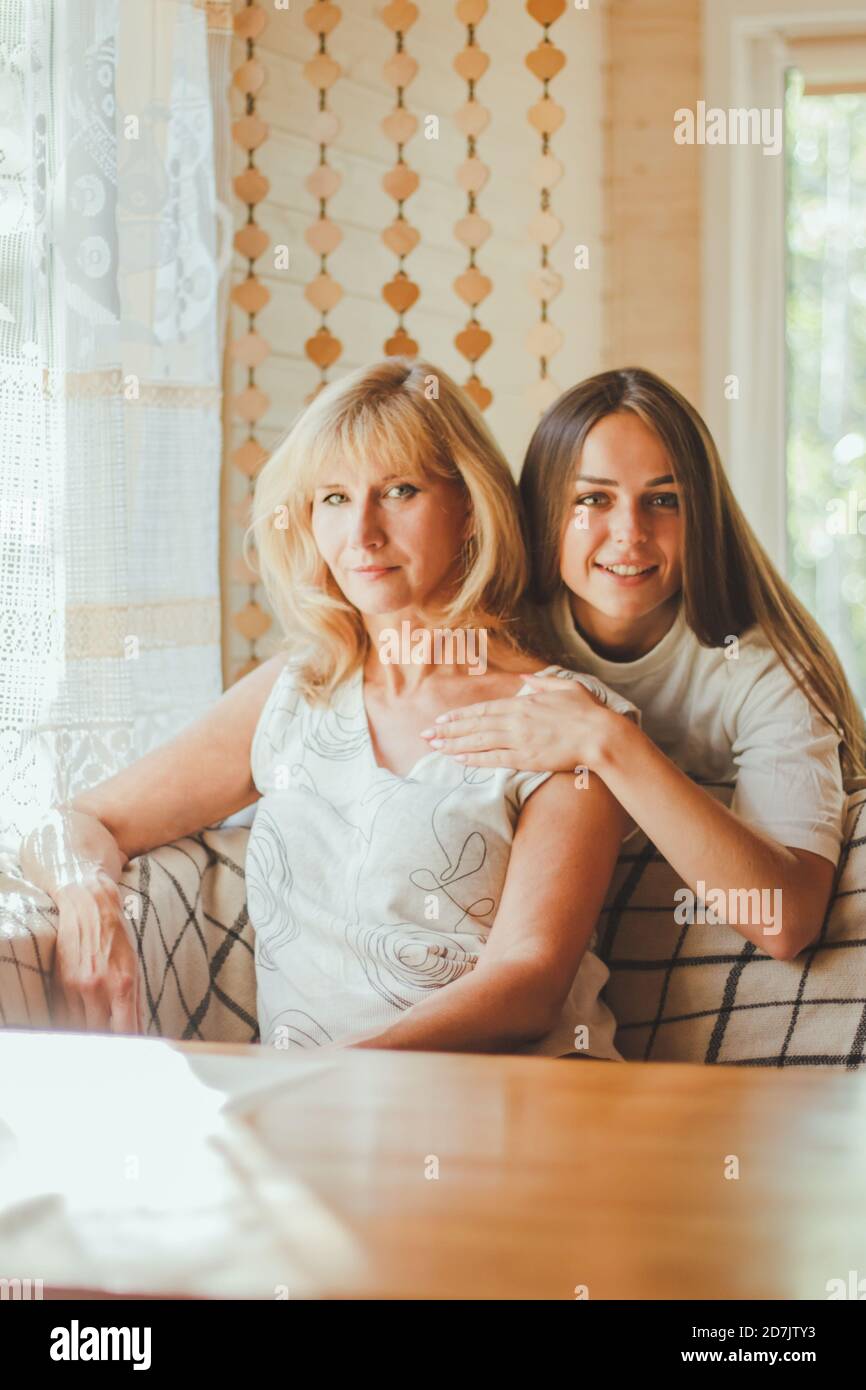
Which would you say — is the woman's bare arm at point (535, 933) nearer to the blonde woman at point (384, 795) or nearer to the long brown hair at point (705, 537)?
the blonde woman at point (384, 795)

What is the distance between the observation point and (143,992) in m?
1.44

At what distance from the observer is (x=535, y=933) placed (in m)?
1.29

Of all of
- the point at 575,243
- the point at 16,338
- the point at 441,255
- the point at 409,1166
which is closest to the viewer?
the point at 409,1166

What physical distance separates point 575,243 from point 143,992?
2.06 m

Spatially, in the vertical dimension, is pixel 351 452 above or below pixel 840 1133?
above

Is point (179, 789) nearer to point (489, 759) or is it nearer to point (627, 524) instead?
point (489, 759)

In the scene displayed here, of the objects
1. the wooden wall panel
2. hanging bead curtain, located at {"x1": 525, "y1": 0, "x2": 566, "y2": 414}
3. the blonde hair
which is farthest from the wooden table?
the wooden wall panel

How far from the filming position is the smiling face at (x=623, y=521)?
1.51 meters

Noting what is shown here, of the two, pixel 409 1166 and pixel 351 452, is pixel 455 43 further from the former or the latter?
pixel 409 1166

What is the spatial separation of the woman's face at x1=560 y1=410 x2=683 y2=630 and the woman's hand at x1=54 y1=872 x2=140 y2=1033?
64cm

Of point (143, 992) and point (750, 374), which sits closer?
point (143, 992)

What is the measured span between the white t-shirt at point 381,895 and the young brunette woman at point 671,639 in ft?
0.21

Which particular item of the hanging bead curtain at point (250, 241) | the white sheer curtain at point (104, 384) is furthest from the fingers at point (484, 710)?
the hanging bead curtain at point (250, 241)
